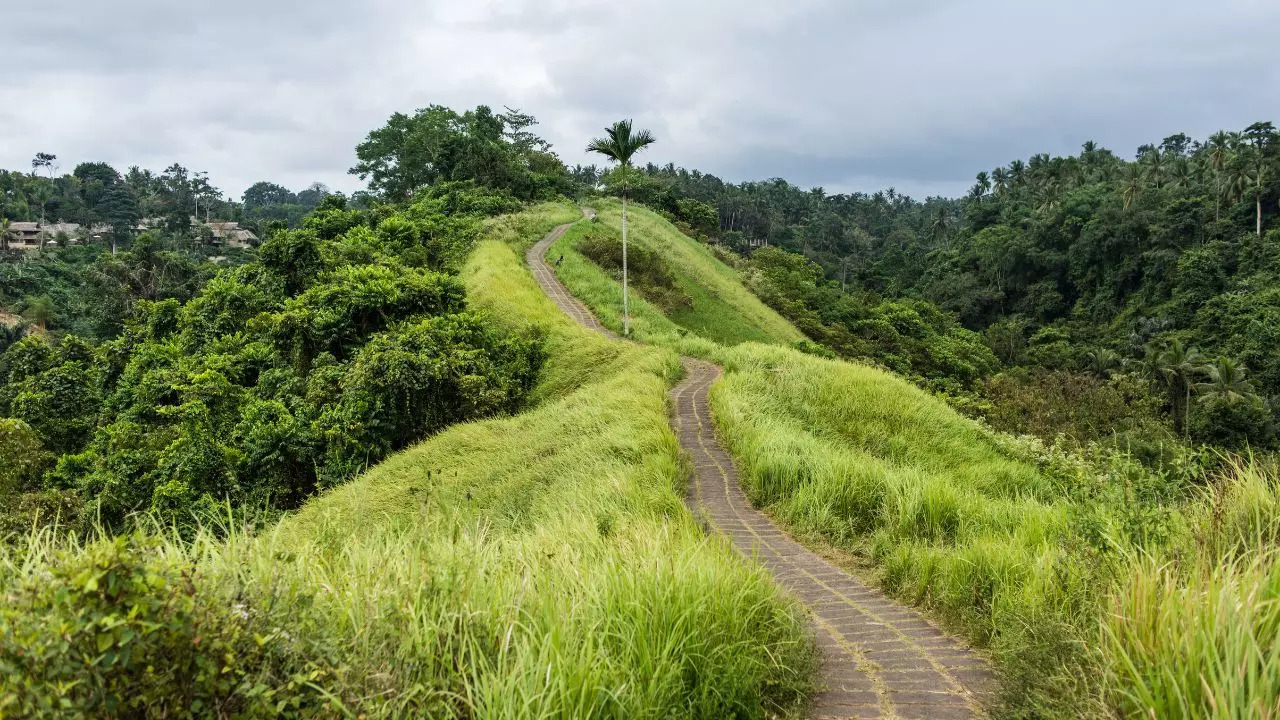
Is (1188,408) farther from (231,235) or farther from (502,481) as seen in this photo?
(231,235)

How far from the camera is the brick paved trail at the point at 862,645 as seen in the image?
3482 mm

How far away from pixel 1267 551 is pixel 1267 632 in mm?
800

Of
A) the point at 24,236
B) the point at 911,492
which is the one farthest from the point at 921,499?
the point at 24,236

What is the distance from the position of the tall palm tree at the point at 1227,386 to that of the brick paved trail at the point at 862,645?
3594 centimetres

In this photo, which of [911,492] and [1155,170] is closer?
[911,492]

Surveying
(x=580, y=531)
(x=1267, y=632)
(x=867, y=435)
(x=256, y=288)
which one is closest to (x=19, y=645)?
(x=580, y=531)

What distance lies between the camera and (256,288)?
67.4 ft

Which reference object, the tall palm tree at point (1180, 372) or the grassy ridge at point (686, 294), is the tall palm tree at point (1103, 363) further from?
the grassy ridge at point (686, 294)

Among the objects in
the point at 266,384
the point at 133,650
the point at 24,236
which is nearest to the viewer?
the point at 133,650

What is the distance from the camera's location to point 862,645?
4156 mm

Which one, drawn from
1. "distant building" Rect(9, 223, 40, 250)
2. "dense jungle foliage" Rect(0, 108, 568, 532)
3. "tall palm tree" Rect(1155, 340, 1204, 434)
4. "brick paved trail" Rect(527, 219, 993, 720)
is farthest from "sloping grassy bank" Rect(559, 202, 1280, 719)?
"distant building" Rect(9, 223, 40, 250)

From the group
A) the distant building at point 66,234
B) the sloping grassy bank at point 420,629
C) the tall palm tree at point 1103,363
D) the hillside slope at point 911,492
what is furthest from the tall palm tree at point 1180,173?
the distant building at point 66,234

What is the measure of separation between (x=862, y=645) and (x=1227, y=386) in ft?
128

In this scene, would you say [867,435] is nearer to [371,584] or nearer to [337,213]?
[371,584]
